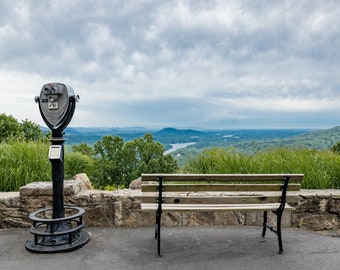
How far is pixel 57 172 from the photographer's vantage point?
15.9ft

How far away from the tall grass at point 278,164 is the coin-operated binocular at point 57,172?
2.95 metres

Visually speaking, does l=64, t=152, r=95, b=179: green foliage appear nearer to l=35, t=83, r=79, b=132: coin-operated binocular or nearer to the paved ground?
the paved ground

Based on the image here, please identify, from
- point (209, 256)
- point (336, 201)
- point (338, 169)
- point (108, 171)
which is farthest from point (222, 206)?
point (108, 171)

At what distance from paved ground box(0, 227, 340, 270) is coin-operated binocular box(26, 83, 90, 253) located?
0.17m

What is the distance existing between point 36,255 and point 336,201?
165 inches

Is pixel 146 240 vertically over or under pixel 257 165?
under

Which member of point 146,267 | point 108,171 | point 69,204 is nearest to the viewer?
point 146,267

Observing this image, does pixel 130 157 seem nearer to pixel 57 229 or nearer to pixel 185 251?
pixel 57 229

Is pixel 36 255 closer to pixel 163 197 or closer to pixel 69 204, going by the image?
pixel 69 204

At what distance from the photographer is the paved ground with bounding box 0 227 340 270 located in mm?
4172

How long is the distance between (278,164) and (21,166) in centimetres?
437

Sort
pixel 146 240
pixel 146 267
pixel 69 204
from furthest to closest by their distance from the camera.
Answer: pixel 69 204 → pixel 146 240 → pixel 146 267

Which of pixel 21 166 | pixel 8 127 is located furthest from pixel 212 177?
pixel 8 127

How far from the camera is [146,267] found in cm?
412
